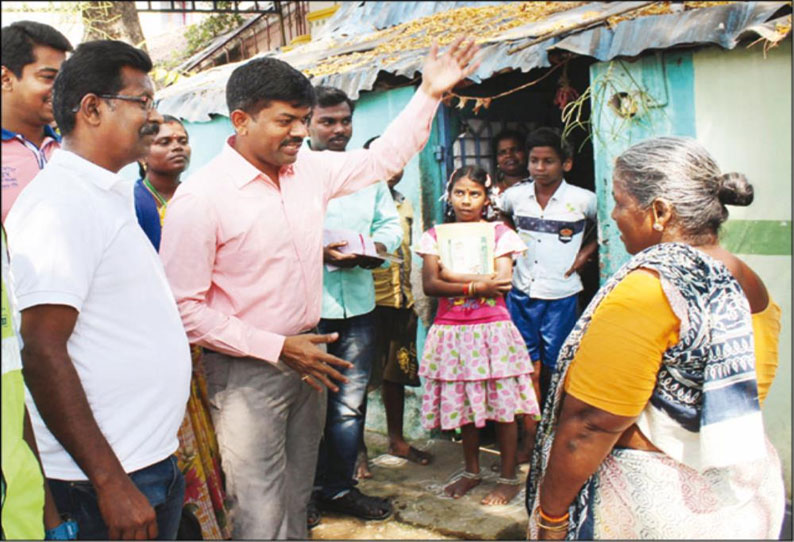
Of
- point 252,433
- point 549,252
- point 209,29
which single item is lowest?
point 252,433

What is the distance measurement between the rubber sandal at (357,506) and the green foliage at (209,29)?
7.88 metres

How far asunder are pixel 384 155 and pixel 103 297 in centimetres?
145

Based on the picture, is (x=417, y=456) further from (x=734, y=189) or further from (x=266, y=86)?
(x=734, y=189)

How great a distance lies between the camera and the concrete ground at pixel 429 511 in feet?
13.4

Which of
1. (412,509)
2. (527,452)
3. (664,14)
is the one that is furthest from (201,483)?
(664,14)

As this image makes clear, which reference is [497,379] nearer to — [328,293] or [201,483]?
[328,293]

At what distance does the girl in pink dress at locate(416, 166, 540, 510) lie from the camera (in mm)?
4445

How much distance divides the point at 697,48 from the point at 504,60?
105 centimetres

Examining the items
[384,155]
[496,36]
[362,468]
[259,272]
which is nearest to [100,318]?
[259,272]

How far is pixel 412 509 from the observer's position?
437cm

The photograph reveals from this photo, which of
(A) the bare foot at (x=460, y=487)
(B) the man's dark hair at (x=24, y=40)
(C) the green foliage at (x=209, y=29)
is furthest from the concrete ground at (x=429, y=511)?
(C) the green foliage at (x=209, y=29)

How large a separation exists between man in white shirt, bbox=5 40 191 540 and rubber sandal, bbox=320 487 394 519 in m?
2.13

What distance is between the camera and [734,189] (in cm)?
220

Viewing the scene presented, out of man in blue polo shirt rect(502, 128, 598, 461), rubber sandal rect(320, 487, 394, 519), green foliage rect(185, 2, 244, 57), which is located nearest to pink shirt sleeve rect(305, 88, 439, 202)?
rubber sandal rect(320, 487, 394, 519)
